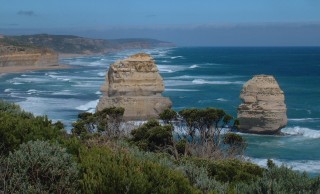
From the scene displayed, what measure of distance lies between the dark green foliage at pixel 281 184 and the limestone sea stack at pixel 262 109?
25643 millimetres

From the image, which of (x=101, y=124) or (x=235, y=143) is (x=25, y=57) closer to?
(x=101, y=124)

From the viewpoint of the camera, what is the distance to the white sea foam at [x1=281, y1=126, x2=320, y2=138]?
115ft

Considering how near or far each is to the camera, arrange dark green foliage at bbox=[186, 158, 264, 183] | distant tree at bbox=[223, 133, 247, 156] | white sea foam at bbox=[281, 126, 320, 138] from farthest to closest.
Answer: white sea foam at bbox=[281, 126, 320, 138], distant tree at bbox=[223, 133, 247, 156], dark green foliage at bbox=[186, 158, 264, 183]

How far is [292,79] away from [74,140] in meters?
74.4

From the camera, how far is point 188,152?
22.0 m

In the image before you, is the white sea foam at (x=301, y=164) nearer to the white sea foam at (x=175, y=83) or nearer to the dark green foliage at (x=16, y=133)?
the dark green foliage at (x=16, y=133)

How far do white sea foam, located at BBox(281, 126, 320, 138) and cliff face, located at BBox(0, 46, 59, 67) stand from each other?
80539 millimetres

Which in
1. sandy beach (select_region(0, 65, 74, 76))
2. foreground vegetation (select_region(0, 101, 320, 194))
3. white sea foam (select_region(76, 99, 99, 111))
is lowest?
sandy beach (select_region(0, 65, 74, 76))

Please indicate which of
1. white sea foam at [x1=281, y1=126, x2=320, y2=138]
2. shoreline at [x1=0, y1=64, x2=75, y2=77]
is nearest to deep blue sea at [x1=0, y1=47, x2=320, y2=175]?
white sea foam at [x1=281, y1=126, x2=320, y2=138]

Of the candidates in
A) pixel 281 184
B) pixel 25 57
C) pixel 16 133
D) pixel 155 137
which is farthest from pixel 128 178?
pixel 25 57

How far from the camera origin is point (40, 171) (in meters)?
8.05

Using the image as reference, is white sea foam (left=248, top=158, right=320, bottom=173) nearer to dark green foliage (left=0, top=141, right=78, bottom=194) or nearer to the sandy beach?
dark green foliage (left=0, top=141, right=78, bottom=194)

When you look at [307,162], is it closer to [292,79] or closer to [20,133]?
[20,133]

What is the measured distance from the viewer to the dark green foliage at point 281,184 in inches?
341
